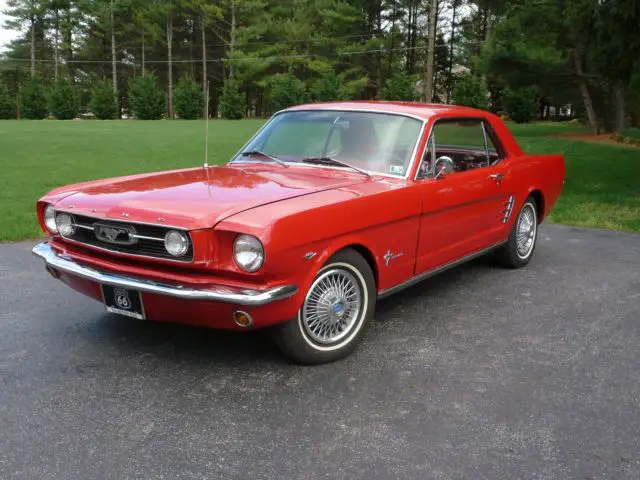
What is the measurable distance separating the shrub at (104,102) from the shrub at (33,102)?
11.7 feet

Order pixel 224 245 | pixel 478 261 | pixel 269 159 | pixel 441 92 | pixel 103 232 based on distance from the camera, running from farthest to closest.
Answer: pixel 441 92 < pixel 478 261 < pixel 269 159 < pixel 103 232 < pixel 224 245

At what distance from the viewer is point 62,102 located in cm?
4603

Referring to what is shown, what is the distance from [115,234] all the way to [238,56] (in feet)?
175

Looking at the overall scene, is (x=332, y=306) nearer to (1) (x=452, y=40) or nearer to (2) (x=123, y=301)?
(2) (x=123, y=301)

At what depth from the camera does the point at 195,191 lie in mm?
3721

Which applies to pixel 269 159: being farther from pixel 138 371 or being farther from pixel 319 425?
pixel 319 425

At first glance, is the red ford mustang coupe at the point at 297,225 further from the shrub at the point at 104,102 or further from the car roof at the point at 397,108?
the shrub at the point at 104,102

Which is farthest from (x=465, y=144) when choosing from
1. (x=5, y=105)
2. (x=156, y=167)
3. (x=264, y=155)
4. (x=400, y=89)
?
(x=5, y=105)

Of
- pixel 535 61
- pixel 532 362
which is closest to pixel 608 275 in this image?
pixel 532 362

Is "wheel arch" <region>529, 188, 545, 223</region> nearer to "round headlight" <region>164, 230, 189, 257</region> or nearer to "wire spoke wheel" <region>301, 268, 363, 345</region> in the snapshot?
"wire spoke wheel" <region>301, 268, 363, 345</region>

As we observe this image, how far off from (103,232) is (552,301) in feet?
11.3

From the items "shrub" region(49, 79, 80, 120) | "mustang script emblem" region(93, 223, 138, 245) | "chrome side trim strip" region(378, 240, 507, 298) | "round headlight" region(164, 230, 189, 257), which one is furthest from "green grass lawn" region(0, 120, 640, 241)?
"shrub" region(49, 79, 80, 120)

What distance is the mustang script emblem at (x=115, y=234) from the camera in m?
3.41

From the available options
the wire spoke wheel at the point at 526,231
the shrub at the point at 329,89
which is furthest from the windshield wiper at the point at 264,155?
the shrub at the point at 329,89
